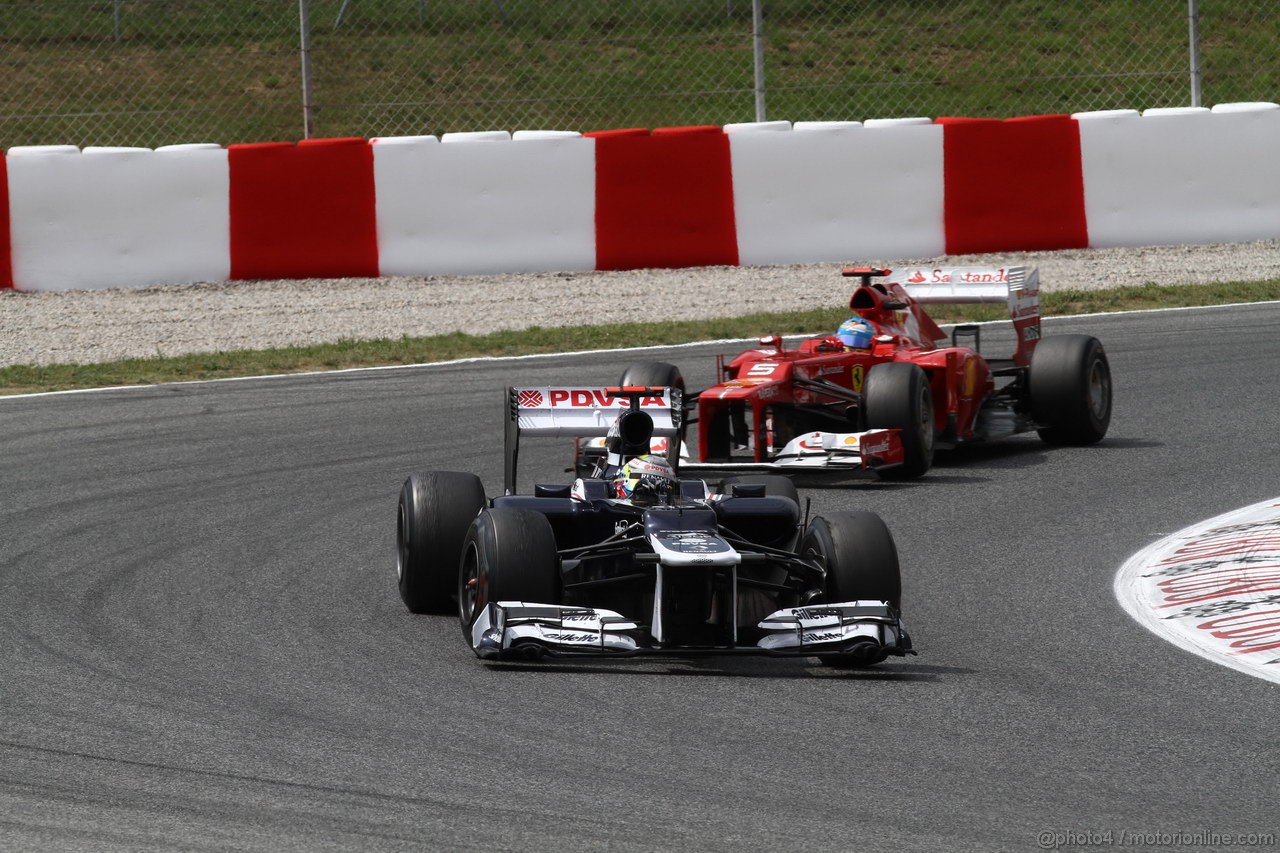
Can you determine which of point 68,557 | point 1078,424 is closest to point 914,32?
point 1078,424

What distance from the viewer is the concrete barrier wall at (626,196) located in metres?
16.3

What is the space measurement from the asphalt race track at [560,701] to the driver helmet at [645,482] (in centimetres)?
84

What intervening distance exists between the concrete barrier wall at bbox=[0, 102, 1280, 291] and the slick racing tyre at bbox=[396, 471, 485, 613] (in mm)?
9221

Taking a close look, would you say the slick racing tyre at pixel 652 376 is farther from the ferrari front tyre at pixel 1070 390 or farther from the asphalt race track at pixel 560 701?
the ferrari front tyre at pixel 1070 390

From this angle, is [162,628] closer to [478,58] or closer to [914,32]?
[478,58]

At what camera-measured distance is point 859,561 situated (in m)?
6.99

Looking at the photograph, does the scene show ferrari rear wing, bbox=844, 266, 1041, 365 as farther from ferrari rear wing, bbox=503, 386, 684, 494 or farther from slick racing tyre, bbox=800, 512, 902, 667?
slick racing tyre, bbox=800, 512, 902, 667

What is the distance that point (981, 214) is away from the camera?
670 inches

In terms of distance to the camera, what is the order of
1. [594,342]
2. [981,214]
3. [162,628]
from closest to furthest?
[162,628], [594,342], [981,214]

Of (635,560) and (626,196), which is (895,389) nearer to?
(635,560)

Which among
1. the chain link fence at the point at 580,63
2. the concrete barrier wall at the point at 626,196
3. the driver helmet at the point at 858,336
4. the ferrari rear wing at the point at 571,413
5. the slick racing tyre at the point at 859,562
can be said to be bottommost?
the slick racing tyre at the point at 859,562

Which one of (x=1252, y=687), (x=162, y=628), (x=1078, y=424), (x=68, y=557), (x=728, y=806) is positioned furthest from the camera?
(x=1078, y=424)

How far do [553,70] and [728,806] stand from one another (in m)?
15.2

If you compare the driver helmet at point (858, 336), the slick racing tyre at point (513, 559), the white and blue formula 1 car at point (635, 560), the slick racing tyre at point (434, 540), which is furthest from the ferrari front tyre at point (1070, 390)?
the slick racing tyre at point (513, 559)
